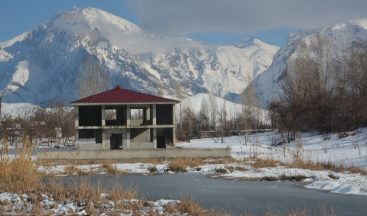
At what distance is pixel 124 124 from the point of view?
5012 cm

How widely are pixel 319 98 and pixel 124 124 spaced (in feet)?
74.1

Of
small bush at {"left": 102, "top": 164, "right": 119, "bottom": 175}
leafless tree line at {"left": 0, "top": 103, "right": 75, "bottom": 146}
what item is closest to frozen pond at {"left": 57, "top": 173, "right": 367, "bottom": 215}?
small bush at {"left": 102, "top": 164, "right": 119, "bottom": 175}

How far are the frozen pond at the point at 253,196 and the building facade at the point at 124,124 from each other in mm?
24807

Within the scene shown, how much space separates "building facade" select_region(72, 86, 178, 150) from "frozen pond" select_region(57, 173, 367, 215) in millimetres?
24807

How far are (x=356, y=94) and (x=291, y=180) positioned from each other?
39504 mm

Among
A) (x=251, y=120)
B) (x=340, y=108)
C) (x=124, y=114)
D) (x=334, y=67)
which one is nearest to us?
(x=124, y=114)

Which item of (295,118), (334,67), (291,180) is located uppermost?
(334,67)

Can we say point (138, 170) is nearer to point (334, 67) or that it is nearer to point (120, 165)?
point (120, 165)

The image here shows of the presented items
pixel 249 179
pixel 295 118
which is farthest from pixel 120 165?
pixel 295 118

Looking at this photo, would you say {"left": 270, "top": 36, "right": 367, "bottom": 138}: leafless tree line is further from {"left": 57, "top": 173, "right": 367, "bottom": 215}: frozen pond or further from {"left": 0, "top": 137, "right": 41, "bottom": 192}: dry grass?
{"left": 0, "top": 137, "right": 41, "bottom": 192}: dry grass

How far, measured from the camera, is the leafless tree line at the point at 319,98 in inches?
2221

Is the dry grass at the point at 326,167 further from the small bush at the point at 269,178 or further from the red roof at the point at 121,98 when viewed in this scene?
the red roof at the point at 121,98

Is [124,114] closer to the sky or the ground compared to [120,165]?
closer to the sky

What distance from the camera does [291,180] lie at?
24.4m
